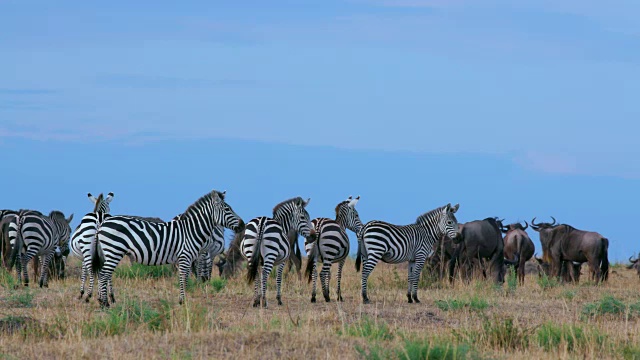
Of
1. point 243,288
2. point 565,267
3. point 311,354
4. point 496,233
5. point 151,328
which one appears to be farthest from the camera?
point 565,267

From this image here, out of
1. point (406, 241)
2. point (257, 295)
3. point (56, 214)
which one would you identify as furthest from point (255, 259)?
point (56, 214)

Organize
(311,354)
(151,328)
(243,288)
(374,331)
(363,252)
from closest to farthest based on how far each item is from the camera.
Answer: (311,354) → (374,331) → (151,328) → (363,252) → (243,288)

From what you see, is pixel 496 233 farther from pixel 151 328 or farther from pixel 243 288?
pixel 151 328

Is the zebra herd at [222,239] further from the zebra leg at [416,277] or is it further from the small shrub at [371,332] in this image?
the small shrub at [371,332]

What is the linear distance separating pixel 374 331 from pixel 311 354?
1.48 meters

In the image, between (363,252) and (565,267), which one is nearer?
(363,252)

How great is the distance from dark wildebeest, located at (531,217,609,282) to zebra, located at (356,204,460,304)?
8203mm

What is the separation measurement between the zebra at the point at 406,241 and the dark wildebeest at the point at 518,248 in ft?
23.1

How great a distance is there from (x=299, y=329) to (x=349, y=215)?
24.8 ft

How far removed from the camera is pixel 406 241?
59.0 ft

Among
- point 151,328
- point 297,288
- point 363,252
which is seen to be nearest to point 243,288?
point 297,288

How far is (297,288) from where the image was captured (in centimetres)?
1964

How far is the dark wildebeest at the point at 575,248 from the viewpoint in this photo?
25.6 m

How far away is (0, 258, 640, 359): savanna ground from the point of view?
33.3ft
